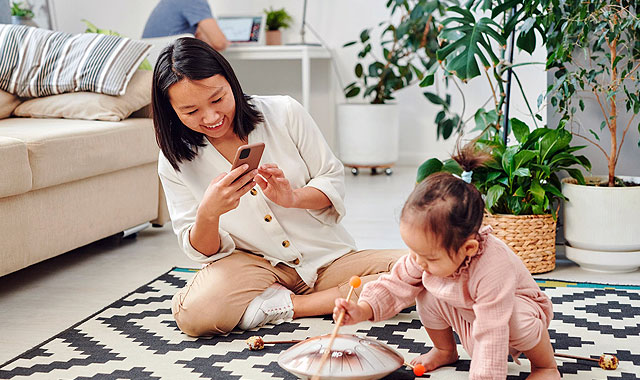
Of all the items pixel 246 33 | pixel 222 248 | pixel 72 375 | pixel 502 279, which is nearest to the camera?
pixel 502 279

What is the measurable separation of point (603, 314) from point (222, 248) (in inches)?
35.0

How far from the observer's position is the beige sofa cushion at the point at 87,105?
257cm

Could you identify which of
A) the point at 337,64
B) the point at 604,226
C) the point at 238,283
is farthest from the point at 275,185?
the point at 337,64

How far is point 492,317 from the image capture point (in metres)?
1.19

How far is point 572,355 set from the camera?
1.49 metres

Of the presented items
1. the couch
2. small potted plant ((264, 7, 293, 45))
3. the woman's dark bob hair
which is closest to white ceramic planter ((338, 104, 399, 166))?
small potted plant ((264, 7, 293, 45))

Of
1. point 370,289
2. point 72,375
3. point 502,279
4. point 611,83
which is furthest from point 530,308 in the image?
point 611,83

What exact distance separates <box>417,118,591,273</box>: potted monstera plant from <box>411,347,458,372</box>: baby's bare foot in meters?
0.73

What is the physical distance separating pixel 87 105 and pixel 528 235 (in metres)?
1.49

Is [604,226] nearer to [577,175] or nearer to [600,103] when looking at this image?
[577,175]

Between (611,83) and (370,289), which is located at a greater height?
(611,83)

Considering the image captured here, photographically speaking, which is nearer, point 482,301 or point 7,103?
point 482,301

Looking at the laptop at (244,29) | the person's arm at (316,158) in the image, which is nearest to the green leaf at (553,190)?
the person's arm at (316,158)

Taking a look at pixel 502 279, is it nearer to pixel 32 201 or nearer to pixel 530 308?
pixel 530 308
